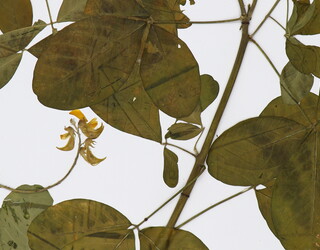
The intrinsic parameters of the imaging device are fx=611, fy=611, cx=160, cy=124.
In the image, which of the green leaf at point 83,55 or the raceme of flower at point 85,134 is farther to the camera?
the raceme of flower at point 85,134

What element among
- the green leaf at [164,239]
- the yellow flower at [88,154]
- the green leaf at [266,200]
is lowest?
the green leaf at [164,239]

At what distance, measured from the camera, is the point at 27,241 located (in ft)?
2.10

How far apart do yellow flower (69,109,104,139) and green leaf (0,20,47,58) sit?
0.28ft

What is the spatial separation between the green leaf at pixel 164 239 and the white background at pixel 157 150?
0.04 metres

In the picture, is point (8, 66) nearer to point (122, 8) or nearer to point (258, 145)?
point (122, 8)

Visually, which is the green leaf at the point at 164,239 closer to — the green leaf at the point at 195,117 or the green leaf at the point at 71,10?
the green leaf at the point at 195,117

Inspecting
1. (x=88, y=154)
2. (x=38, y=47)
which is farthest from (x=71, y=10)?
(x=88, y=154)

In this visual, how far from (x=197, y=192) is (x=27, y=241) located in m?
0.19

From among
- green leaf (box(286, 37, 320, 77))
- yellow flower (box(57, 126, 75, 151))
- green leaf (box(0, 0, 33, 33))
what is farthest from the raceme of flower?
green leaf (box(286, 37, 320, 77))

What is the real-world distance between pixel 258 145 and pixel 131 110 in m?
0.13

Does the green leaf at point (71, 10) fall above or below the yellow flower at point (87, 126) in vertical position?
above

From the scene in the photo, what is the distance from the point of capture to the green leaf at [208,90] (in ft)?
2.01

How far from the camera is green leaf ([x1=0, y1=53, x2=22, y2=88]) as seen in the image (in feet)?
1.99

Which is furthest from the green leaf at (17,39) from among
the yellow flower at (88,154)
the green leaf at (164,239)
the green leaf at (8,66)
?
the green leaf at (164,239)
